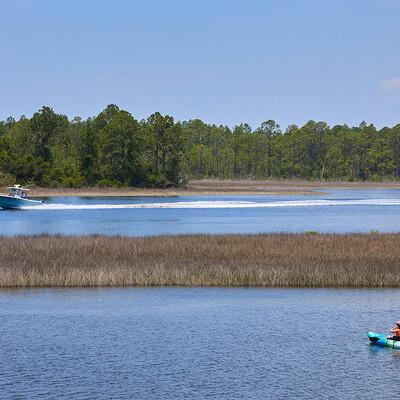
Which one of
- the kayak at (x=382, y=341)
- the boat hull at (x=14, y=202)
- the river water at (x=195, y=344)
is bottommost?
the boat hull at (x=14, y=202)

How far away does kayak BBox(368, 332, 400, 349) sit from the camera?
21.0 m

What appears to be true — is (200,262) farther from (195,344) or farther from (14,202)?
(14,202)

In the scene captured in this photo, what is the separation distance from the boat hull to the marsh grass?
62.2 metres

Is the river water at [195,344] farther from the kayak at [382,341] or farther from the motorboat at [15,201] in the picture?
the motorboat at [15,201]

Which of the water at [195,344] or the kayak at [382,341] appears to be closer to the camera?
the water at [195,344]

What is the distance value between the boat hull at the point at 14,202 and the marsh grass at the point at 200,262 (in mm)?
62217

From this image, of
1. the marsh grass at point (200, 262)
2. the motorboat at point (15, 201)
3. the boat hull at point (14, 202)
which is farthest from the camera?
the boat hull at point (14, 202)

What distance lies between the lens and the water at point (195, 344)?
17.5 metres

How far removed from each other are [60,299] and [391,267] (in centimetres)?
1631

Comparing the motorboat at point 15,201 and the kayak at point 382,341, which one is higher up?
the kayak at point 382,341

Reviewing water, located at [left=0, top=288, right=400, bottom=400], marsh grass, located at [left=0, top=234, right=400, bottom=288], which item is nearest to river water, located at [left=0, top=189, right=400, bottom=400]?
water, located at [left=0, top=288, right=400, bottom=400]

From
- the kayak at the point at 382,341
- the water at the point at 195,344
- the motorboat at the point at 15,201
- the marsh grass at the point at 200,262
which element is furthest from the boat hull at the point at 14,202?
the kayak at the point at 382,341

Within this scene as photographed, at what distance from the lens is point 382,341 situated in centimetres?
2111

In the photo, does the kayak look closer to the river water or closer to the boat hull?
the river water
